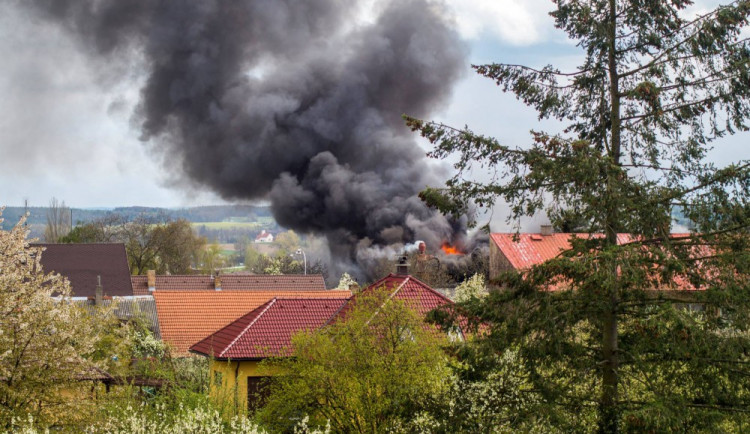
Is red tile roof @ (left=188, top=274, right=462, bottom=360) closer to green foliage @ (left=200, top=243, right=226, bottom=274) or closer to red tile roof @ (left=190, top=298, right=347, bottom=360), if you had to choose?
red tile roof @ (left=190, top=298, right=347, bottom=360)

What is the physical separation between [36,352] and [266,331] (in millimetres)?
11514

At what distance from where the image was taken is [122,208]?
641ft

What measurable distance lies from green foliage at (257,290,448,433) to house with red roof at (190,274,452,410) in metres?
3.64

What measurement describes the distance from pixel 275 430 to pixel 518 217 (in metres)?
9.17

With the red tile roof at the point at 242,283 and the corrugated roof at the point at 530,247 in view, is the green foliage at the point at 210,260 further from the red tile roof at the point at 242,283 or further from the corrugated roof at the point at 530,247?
the corrugated roof at the point at 530,247

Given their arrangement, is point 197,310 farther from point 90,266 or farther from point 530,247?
point 530,247

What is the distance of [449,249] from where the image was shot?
69000mm

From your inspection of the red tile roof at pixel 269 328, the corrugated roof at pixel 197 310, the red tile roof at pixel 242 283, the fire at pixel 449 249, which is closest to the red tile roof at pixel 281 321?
the red tile roof at pixel 269 328

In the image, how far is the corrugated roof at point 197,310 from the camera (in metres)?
Result: 40.3

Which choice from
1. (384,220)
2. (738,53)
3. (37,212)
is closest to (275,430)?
(738,53)

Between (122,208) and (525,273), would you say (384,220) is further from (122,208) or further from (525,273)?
(122,208)

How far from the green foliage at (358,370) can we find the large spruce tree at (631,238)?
5.49 metres

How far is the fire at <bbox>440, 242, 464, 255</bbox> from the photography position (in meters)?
68.4

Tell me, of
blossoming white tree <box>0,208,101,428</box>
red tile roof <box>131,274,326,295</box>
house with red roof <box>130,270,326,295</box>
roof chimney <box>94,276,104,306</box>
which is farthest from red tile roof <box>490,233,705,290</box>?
blossoming white tree <box>0,208,101,428</box>
